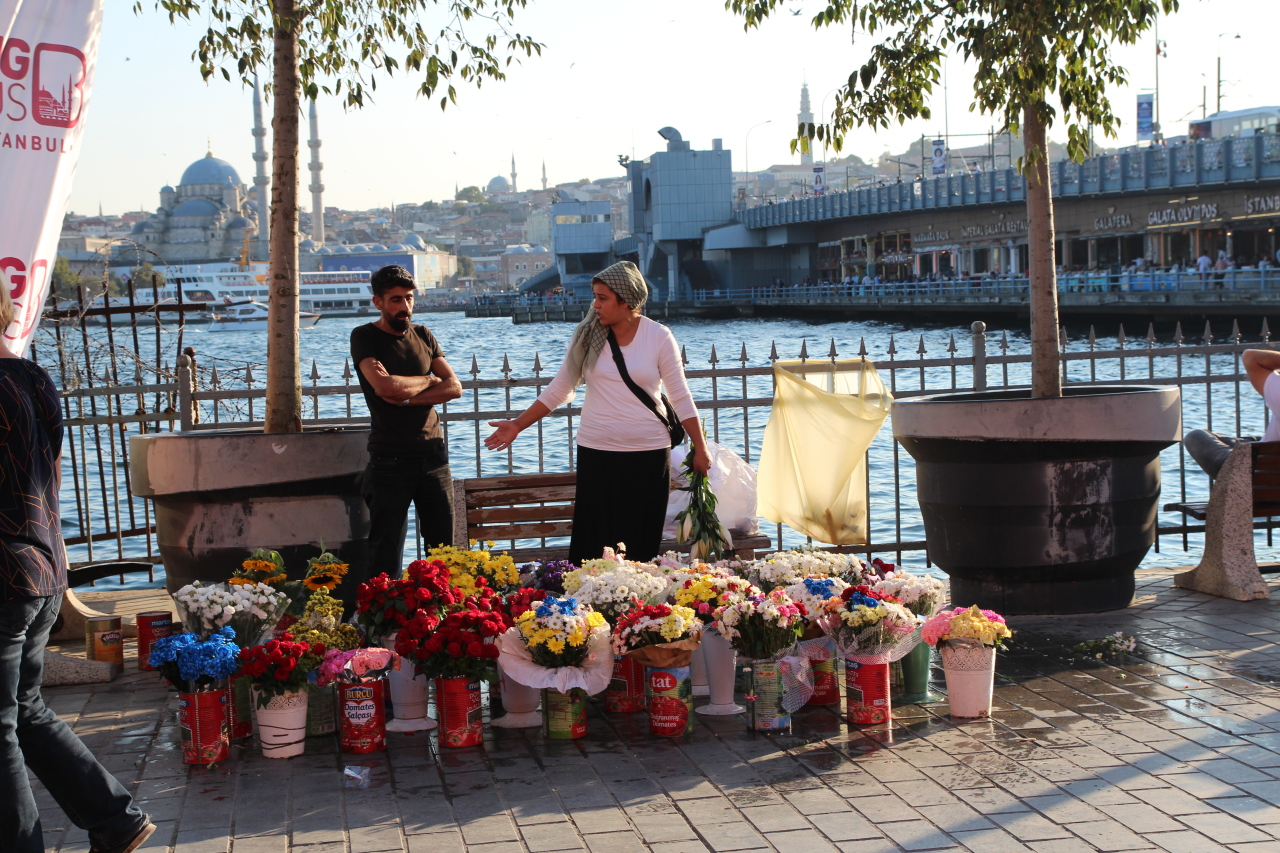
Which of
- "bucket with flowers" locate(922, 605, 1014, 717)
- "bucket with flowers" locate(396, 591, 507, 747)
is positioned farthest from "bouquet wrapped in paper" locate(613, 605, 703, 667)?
"bucket with flowers" locate(922, 605, 1014, 717)

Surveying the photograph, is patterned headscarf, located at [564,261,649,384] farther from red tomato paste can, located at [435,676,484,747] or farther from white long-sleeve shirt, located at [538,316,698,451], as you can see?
red tomato paste can, located at [435,676,484,747]

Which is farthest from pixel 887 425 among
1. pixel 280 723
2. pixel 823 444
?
pixel 280 723

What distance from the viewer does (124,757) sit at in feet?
13.9

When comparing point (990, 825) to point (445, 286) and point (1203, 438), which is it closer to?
point (1203, 438)

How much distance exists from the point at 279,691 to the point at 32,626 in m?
1.16

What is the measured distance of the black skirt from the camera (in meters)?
5.24

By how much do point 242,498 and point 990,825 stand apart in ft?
11.7

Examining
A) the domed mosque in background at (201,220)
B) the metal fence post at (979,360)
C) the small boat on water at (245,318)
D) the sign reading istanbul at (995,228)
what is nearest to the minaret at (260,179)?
the domed mosque in background at (201,220)

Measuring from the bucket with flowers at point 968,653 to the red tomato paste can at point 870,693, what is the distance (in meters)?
0.22

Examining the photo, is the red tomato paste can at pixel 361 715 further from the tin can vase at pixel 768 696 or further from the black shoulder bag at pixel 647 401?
the black shoulder bag at pixel 647 401

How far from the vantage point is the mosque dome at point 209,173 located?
17575 cm

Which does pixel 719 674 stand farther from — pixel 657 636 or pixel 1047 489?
pixel 1047 489

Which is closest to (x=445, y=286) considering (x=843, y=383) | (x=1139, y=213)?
(x=1139, y=213)

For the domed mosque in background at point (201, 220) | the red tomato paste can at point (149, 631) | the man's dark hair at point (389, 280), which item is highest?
the domed mosque in background at point (201, 220)
